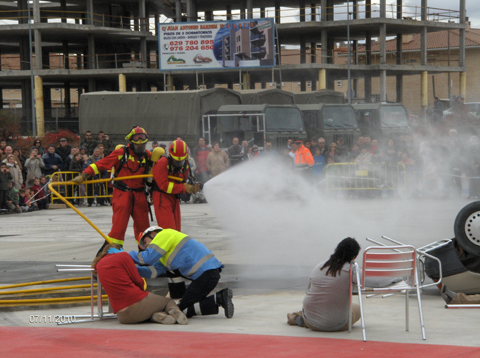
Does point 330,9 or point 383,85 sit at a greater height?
point 330,9

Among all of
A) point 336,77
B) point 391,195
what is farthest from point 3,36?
point 391,195

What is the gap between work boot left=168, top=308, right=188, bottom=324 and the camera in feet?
21.2

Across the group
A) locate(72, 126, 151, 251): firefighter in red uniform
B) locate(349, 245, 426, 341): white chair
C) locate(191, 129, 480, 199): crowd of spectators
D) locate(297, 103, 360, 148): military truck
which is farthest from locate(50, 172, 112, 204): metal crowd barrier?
locate(349, 245, 426, 341): white chair

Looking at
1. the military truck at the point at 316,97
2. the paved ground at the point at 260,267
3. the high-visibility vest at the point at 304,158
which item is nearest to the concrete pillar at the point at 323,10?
the military truck at the point at 316,97

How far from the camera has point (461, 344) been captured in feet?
17.6

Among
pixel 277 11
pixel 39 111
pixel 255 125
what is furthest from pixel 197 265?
pixel 277 11

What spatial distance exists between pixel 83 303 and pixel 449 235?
23.6 feet

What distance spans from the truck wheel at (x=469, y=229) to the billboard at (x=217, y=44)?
33504 mm

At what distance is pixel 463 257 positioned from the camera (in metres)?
7.32

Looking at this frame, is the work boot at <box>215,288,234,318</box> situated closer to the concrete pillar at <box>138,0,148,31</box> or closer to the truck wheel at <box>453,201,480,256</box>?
the truck wheel at <box>453,201,480,256</box>

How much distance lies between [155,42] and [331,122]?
113ft

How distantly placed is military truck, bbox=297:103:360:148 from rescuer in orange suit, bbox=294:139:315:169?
5.45 metres
